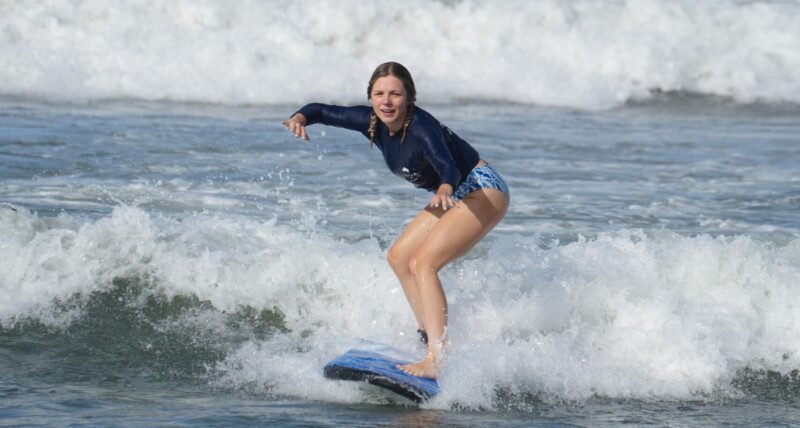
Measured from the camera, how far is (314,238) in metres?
8.27

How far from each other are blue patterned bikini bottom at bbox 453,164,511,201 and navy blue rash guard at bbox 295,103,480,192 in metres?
0.03

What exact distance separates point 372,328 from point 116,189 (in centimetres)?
397

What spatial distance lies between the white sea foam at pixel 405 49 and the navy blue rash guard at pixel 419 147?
34.6 ft

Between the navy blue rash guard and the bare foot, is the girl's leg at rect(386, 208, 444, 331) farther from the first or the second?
the bare foot

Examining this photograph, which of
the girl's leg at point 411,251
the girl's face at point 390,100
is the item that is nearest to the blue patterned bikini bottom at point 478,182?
the girl's leg at point 411,251

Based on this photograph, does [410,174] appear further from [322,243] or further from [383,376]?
[322,243]

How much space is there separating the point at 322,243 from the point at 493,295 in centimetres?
148

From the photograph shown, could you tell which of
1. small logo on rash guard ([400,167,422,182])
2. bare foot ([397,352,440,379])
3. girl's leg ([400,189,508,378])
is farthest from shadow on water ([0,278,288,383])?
small logo on rash guard ([400,167,422,182])

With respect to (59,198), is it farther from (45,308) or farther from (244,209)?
(45,308)

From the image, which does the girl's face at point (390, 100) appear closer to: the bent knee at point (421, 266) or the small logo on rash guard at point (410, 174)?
the small logo on rash guard at point (410, 174)

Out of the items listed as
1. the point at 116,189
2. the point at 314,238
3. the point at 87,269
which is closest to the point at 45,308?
the point at 87,269

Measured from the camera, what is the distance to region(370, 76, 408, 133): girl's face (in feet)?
19.5

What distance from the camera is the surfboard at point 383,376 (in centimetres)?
571

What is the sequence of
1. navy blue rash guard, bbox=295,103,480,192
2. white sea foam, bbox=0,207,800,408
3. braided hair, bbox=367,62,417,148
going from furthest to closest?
1. white sea foam, bbox=0,207,800,408
2. braided hair, bbox=367,62,417,148
3. navy blue rash guard, bbox=295,103,480,192
